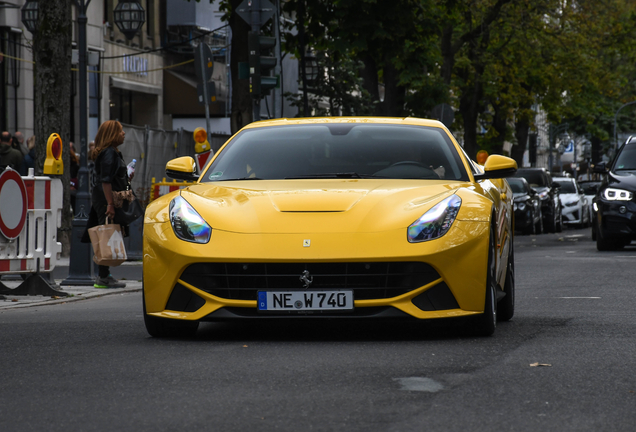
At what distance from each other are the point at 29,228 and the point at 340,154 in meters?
4.30

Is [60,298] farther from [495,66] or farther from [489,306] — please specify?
[495,66]

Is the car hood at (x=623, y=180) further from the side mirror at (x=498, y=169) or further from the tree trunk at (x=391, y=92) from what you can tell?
the side mirror at (x=498, y=169)

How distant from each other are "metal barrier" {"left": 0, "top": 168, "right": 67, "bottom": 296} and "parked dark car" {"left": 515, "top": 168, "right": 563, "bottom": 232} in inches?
890

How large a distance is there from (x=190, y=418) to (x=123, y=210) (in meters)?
7.68

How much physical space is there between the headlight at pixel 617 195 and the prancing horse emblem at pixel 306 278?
13330 millimetres

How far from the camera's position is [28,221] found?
11219 millimetres

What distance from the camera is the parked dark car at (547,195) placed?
107ft

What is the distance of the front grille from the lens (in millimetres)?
6730

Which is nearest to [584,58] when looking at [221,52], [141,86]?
[221,52]

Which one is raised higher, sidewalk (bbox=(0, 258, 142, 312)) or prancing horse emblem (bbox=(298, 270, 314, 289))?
prancing horse emblem (bbox=(298, 270, 314, 289))

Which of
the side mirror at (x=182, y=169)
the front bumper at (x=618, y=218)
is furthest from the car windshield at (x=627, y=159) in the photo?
the side mirror at (x=182, y=169)

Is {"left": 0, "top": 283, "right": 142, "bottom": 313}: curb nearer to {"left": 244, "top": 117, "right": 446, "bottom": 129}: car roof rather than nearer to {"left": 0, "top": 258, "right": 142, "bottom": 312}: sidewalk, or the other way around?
{"left": 0, "top": 258, "right": 142, "bottom": 312}: sidewalk

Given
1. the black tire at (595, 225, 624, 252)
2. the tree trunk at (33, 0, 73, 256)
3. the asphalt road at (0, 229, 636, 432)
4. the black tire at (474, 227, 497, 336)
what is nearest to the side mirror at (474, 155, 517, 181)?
the black tire at (474, 227, 497, 336)

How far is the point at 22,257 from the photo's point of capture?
11.0 meters
